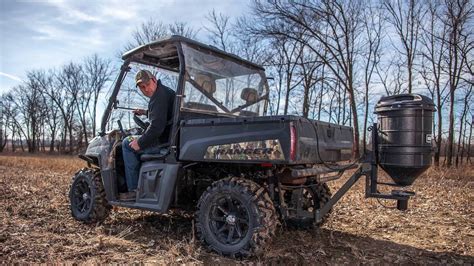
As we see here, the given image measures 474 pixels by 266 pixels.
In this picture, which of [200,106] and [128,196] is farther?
[128,196]

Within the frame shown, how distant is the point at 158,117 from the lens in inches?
194

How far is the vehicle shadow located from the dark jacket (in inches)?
46.7

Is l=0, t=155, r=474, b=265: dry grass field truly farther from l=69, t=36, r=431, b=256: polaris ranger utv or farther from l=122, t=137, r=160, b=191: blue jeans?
l=122, t=137, r=160, b=191: blue jeans

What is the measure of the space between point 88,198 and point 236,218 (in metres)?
2.61

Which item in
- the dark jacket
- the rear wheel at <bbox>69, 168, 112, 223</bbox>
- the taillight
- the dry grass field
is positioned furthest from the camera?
the rear wheel at <bbox>69, 168, 112, 223</bbox>

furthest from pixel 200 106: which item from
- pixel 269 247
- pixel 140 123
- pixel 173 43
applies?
pixel 269 247

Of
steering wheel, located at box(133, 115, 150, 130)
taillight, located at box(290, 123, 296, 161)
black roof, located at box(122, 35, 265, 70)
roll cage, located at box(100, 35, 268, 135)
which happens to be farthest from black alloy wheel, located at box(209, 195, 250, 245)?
black roof, located at box(122, 35, 265, 70)

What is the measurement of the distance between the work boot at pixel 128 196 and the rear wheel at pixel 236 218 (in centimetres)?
114

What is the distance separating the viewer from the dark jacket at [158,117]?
4941 mm

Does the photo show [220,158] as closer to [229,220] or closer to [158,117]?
[229,220]

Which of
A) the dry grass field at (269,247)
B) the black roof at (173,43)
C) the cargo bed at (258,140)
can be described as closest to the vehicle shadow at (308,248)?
the dry grass field at (269,247)

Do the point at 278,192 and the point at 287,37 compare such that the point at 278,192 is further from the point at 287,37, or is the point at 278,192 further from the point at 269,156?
the point at 287,37

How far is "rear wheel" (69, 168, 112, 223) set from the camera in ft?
18.7

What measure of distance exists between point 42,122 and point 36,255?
6712 centimetres
